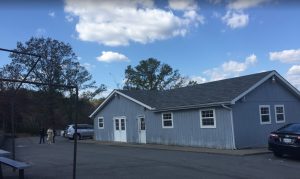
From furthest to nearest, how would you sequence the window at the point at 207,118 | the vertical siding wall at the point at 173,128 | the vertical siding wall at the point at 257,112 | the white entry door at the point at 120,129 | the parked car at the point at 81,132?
the parked car at the point at 81,132 < the white entry door at the point at 120,129 < the window at the point at 207,118 < the vertical siding wall at the point at 173,128 < the vertical siding wall at the point at 257,112

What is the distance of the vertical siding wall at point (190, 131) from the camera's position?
23417 millimetres

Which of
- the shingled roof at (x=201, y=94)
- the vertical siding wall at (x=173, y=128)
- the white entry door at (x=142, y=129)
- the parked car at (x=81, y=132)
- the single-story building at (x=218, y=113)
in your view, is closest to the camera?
the single-story building at (x=218, y=113)

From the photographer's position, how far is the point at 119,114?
33.9 meters

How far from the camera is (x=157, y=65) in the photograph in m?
78.8

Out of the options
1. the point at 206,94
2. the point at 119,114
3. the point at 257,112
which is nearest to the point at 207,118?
the point at 206,94

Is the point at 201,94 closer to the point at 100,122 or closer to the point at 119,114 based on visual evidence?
the point at 119,114

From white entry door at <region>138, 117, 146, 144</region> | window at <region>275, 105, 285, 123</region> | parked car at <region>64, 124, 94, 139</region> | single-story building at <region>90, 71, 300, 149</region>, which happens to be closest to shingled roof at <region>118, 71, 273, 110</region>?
single-story building at <region>90, 71, 300, 149</region>

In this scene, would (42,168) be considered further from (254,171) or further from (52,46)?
(52,46)

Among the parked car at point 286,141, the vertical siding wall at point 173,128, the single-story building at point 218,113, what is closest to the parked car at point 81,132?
the vertical siding wall at point 173,128

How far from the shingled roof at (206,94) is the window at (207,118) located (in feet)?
1.72

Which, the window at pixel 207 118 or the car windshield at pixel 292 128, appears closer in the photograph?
the car windshield at pixel 292 128

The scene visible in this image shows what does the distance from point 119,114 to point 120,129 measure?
122 cm

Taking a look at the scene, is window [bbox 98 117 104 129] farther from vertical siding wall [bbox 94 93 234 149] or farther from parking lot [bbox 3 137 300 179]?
parking lot [bbox 3 137 300 179]

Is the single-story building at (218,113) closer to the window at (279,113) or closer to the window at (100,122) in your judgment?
the window at (279,113)
